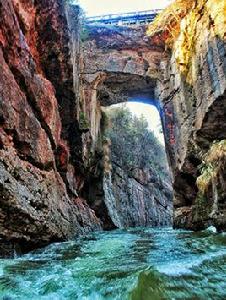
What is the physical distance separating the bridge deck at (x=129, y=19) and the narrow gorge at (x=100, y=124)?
101 centimetres

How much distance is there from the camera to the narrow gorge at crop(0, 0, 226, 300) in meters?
6.39

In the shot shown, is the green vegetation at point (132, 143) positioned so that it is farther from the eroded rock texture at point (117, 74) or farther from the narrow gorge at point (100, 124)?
the eroded rock texture at point (117, 74)

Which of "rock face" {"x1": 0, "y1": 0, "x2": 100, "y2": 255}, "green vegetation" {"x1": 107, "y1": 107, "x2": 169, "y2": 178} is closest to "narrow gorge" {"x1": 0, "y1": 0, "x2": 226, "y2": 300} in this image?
"rock face" {"x1": 0, "y1": 0, "x2": 100, "y2": 255}

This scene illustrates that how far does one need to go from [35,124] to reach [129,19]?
14493 mm

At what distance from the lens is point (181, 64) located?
14062 millimetres

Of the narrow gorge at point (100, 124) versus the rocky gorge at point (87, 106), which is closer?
the narrow gorge at point (100, 124)

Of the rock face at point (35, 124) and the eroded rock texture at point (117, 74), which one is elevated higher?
the eroded rock texture at point (117, 74)

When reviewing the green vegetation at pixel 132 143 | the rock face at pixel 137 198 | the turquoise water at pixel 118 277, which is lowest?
the turquoise water at pixel 118 277

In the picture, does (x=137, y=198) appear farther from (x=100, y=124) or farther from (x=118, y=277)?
(x=118, y=277)

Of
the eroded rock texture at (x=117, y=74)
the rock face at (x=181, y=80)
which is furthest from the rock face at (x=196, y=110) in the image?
the eroded rock texture at (x=117, y=74)

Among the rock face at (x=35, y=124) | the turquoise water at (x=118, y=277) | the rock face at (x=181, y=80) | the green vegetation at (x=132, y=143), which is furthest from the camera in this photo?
the green vegetation at (x=132, y=143)

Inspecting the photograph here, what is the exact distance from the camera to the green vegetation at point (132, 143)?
76.0 feet

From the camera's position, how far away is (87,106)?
52.7ft

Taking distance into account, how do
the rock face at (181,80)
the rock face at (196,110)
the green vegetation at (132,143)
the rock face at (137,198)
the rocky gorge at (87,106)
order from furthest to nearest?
the green vegetation at (132,143) < the rock face at (137,198) < the rock face at (181,80) < the rock face at (196,110) < the rocky gorge at (87,106)
